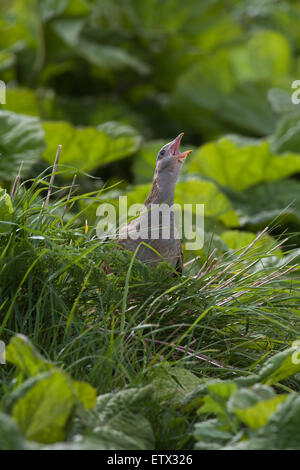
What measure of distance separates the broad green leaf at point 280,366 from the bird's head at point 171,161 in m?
0.99

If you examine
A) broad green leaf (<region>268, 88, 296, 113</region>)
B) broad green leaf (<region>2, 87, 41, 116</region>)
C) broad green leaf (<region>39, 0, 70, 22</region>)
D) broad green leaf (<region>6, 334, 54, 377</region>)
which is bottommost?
broad green leaf (<region>6, 334, 54, 377</region>)

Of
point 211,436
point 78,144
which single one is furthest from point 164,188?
point 78,144

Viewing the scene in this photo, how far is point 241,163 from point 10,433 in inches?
121

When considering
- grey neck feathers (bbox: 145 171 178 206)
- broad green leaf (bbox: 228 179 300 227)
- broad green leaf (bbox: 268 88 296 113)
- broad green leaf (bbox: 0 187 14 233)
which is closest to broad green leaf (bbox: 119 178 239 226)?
broad green leaf (bbox: 228 179 300 227)

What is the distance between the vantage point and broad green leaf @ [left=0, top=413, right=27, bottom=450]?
137cm

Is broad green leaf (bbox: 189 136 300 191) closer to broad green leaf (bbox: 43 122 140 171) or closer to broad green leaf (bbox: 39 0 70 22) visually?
broad green leaf (bbox: 43 122 140 171)

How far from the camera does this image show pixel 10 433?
4.48 feet

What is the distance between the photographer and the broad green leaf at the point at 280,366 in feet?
5.90

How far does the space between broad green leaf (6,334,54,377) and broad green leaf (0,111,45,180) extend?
1753mm

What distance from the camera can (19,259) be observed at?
199 centimetres

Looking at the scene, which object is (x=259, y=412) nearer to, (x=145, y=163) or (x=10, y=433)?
(x=10, y=433)
